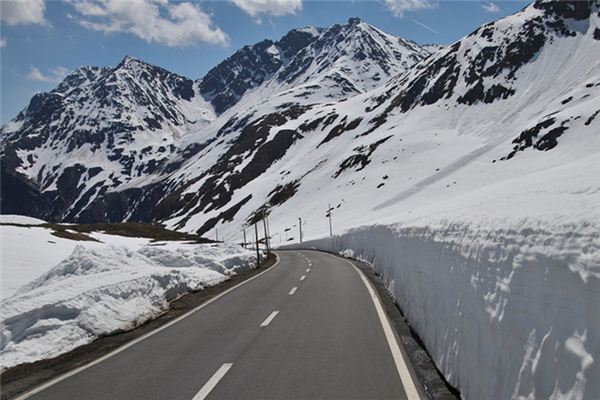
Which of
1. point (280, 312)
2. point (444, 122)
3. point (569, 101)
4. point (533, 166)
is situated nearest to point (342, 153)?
point (444, 122)

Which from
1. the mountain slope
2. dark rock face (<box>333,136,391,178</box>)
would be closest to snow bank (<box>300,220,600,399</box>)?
the mountain slope

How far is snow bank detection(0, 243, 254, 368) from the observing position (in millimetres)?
10023

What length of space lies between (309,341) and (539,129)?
92921 millimetres

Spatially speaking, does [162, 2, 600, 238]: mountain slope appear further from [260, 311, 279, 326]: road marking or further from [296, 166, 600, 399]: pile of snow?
[296, 166, 600, 399]: pile of snow

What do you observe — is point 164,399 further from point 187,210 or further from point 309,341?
point 187,210

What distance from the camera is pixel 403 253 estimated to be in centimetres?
1211

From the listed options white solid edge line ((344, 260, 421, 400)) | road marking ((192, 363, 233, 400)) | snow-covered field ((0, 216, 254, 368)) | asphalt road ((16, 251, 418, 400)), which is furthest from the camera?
snow-covered field ((0, 216, 254, 368))

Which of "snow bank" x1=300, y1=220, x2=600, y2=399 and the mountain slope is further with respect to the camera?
the mountain slope

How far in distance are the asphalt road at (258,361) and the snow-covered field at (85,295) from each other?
145cm

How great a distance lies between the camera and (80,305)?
11375 millimetres

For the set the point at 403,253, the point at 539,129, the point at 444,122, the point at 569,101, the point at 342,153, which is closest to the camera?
the point at 403,253

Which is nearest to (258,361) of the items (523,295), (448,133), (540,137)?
(523,295)

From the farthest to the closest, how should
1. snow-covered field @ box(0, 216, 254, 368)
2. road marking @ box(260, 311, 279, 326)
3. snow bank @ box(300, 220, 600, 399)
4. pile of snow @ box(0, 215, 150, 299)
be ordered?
pile of snow @ box(0, 215, 150, 299) → road marking @ box(260, 311, 279, 326) → snow-covered field @ box(0, 216, 254, 368) → snow bank @ box(300, 220, 600, 399)

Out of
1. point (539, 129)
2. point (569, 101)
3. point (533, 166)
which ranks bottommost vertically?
point (533, 166)
